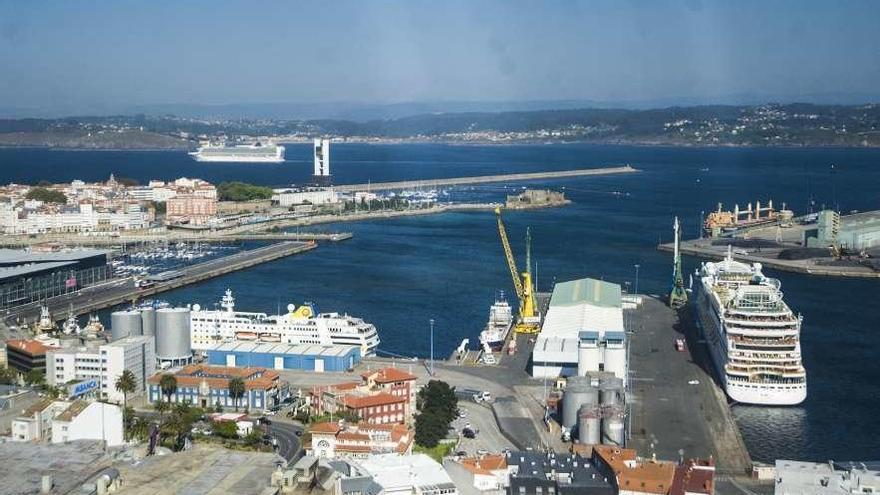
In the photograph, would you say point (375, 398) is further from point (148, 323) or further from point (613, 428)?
point (148, 323)

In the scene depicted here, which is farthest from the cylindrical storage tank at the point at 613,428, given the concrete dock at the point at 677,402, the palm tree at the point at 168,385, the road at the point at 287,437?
the palm tree at the point at 168,385

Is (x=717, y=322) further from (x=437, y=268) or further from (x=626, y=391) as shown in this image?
(x=437, y=268)

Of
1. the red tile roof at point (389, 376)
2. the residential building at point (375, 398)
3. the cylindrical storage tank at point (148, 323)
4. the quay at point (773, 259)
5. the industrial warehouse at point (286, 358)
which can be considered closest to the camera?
the residential building at point (375, 398)

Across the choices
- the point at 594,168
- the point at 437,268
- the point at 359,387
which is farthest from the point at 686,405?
the point at 594,168

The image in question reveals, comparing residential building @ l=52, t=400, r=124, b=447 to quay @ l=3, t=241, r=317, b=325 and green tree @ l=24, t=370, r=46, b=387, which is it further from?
quay @ l=3, t=241, r=317, b=325

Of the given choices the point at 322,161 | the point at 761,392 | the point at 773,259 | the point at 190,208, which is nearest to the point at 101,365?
the point at 761,392

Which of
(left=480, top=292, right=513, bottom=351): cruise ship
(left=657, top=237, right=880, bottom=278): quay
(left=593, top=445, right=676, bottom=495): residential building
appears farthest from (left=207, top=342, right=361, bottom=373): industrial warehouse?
(left=657, top=237, right=880, bottom=278): quay

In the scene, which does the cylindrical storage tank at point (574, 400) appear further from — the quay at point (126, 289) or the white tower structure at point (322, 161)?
the white tower structure at point (322, 161)
